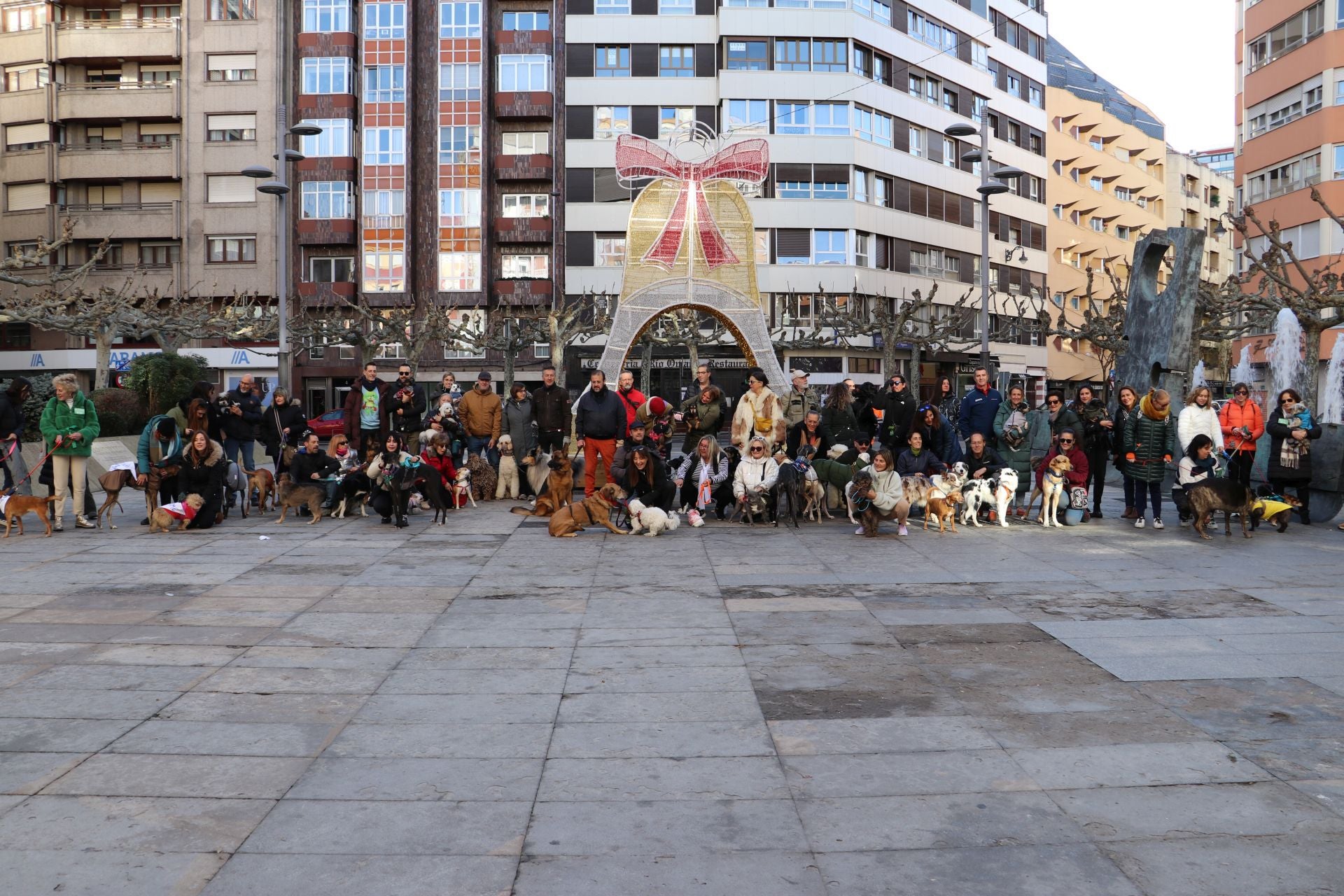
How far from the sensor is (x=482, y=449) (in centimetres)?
1683

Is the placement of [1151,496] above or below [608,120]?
below

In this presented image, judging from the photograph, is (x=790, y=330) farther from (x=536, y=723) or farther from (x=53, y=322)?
(x=536, y=723)

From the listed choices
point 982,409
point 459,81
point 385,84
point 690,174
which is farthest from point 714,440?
point 385,84

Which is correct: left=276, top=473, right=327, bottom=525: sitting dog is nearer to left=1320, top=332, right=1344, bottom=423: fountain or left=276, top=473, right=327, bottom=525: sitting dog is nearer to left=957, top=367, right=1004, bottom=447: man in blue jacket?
left=957, top=367, right=1004, bottom=447: man in blue jacket

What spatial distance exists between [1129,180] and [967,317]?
28.7 meters

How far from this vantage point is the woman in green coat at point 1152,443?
13.5 meters

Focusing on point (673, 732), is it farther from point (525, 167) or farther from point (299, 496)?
point (525, 167)

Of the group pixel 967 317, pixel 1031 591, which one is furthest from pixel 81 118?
pixel 1031 591

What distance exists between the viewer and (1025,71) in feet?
208

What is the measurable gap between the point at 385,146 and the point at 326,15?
261 inches

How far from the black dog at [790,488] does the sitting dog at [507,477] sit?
4.27 metres

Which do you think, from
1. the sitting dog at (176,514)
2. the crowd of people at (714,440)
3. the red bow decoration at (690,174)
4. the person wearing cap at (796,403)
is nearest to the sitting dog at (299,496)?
the crowd of people at (714,440)

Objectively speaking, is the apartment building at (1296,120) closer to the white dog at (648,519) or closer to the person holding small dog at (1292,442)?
the person holding small dog at (1292,442)

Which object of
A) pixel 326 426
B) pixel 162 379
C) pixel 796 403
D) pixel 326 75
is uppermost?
pixel 326 75
